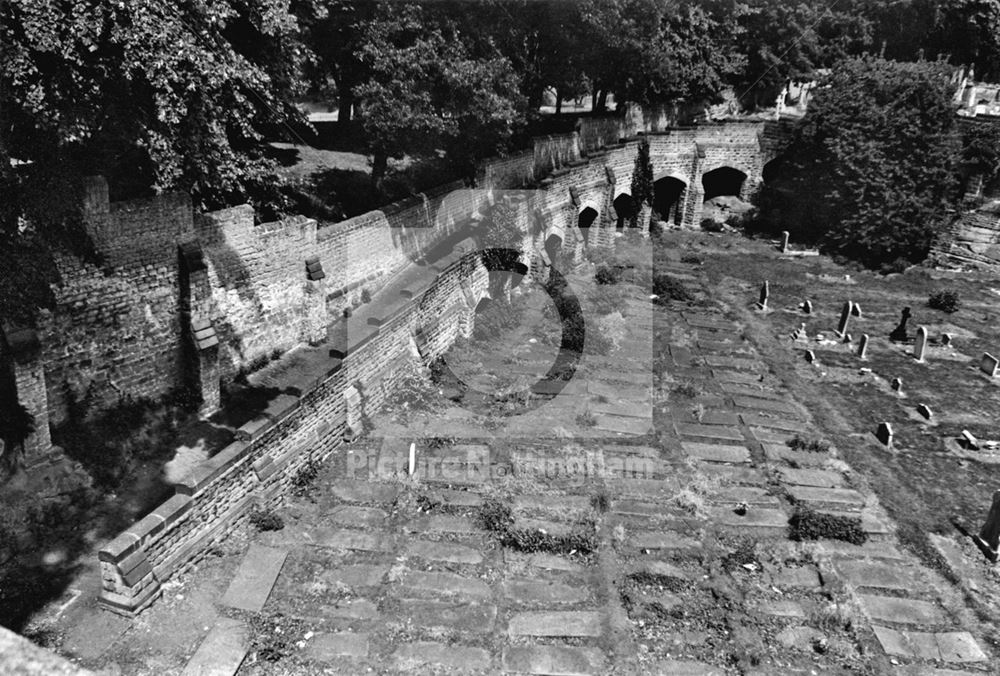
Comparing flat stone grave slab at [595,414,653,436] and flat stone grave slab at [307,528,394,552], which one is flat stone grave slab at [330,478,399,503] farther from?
flat stone grave slab at [595,414,653,436]

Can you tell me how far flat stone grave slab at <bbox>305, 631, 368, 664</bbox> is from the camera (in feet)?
32.9

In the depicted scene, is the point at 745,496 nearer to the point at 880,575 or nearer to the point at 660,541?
the point at 660,541

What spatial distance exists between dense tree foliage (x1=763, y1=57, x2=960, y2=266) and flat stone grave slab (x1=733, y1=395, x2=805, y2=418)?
1315 centimetres

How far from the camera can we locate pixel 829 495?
14648 mm

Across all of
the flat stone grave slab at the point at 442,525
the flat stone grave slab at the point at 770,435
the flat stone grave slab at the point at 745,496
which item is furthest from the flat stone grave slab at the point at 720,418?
A: the flat stone grave slab at the point at 442,525

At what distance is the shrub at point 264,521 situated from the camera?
12.2 metres

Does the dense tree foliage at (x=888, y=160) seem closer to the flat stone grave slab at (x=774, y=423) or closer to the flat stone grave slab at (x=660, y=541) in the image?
the flat stone grave slab at (x=774, y=423)

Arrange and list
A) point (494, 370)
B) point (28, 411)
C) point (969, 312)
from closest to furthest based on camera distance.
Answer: point (28, 411) < point (494, 370) < point (969, 312)

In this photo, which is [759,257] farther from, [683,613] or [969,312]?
[683,613]

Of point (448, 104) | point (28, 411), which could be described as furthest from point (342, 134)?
point (28, 411)

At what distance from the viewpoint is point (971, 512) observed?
47.6 feet

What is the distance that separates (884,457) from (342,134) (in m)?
18.1

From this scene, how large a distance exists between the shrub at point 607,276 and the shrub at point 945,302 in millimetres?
9706

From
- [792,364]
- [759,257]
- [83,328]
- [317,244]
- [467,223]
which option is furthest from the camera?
[759,257]
